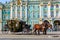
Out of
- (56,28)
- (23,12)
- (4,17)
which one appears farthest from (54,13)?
(4,17)

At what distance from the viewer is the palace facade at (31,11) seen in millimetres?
46875

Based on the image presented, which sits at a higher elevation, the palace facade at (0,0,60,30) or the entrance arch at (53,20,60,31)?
the palace facade at (0,0,60,30)

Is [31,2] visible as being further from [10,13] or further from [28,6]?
[10,13]

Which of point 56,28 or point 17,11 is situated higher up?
point 17,11

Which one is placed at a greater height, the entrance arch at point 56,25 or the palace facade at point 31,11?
the palace facade at point 31,11

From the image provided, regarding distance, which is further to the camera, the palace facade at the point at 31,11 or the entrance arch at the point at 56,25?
the palace facade at the point at 31,11

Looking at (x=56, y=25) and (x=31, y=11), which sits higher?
(x=31, y=11)

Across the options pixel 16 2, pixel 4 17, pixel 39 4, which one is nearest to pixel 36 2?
pixel 39 4

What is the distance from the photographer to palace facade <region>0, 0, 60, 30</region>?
1845 inches

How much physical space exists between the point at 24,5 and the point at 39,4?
2.90 m

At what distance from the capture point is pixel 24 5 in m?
47.9

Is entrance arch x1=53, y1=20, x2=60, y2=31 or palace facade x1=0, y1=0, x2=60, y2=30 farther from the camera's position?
palace facade x1=0, y1=0, x2=60, y2=30

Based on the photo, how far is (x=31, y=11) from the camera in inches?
1882

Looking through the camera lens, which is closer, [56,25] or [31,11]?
[56,25]
